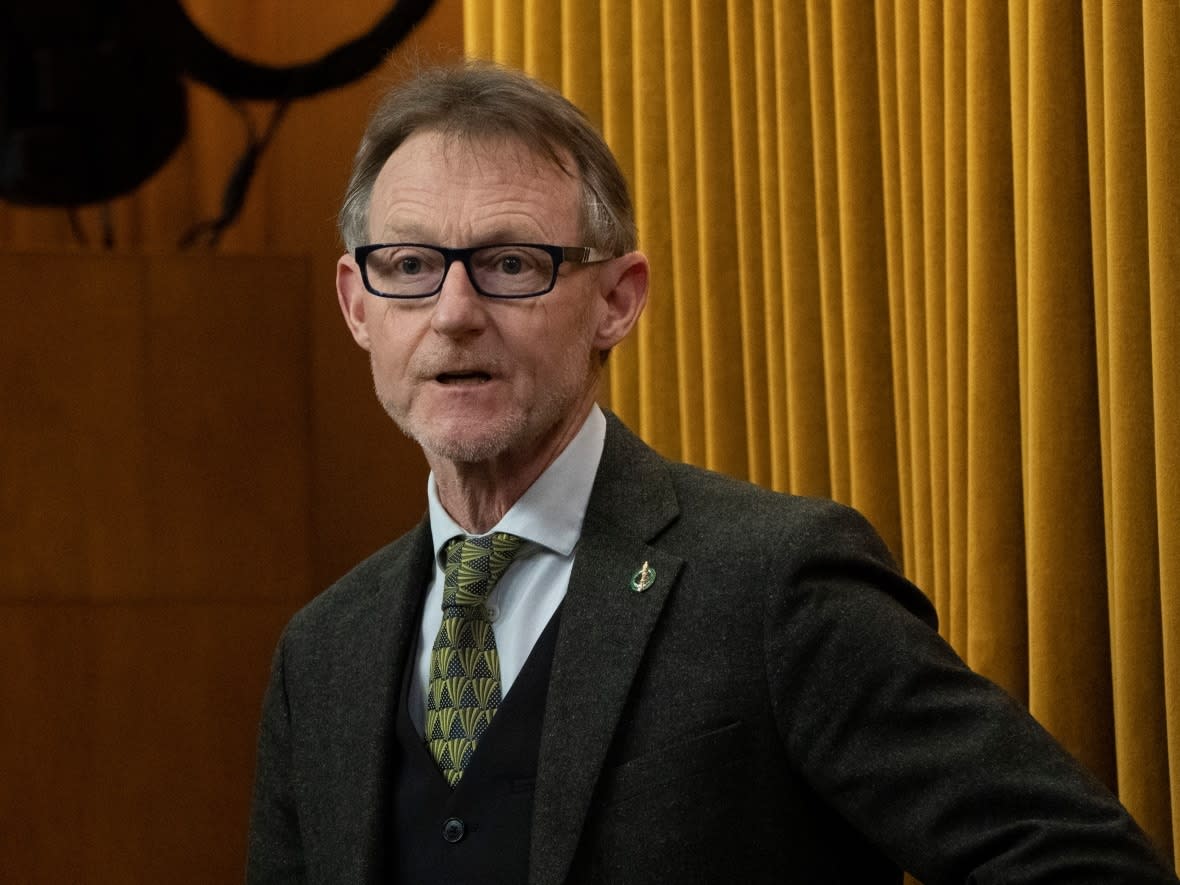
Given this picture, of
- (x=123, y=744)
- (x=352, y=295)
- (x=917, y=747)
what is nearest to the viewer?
(x=917, y=747)

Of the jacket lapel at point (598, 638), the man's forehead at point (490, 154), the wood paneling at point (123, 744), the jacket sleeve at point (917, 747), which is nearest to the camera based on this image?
the jacket sleeve at point (917, 747)

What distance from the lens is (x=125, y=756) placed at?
9.42 ft

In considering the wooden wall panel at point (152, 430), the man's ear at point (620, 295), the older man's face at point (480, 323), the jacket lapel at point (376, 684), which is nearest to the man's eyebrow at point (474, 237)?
the older man's face at point (480, 323)

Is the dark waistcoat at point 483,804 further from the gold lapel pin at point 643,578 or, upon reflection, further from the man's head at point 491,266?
the man's head at point 491,266

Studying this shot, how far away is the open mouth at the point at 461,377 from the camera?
71.2 inches

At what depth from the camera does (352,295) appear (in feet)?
6.64

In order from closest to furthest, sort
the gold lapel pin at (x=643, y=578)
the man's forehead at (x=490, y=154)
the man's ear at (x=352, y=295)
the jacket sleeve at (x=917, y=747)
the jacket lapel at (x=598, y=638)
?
the jacket sleeve at (x=917, y=747), the jacket lapel at (x=598, y=638), the gold lapel pin at (x=643, y=578), the man's forehead at (x=490, y=154), the man's ear at (x=352, y=295)

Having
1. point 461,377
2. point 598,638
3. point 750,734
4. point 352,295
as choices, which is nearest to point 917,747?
point 750,734

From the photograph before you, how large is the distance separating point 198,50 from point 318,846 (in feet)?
6.05

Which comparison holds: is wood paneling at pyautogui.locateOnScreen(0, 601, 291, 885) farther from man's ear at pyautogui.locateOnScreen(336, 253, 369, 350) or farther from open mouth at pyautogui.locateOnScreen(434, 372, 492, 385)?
open mouth at pyautogui.locateOnScreen(434, 372, 492, 385)

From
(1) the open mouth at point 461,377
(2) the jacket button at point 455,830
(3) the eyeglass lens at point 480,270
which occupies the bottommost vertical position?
(2) the jacket button at point 455,830

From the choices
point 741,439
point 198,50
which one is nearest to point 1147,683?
point 741,439

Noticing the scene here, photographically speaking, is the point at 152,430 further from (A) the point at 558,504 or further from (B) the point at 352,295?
(A) the point at 558,504

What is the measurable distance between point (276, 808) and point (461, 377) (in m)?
0.59
